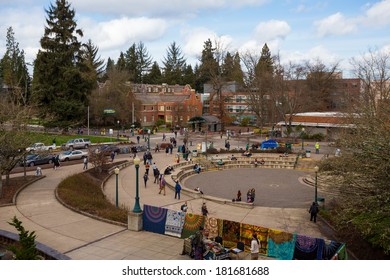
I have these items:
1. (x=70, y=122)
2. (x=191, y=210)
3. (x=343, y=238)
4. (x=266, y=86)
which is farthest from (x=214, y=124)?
(x=343, y=238)

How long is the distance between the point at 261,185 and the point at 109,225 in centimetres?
1588

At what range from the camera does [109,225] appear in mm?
16797

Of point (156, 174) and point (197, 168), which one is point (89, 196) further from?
point (197, 168)

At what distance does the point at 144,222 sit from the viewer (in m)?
16.3

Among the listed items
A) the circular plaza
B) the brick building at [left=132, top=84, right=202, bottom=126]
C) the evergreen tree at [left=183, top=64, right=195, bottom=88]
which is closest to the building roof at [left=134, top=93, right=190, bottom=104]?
the brick building at [left=132, top=84, right=202, bottom=126]

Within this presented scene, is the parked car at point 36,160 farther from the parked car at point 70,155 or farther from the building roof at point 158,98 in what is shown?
the building roof at point 158,98

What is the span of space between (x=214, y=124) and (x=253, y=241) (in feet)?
205

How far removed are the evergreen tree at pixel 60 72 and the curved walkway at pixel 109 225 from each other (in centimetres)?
3152

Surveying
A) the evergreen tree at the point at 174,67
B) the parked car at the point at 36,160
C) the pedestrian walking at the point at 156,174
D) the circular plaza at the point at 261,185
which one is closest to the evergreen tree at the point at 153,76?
the evergreen tree at the point at 174,67

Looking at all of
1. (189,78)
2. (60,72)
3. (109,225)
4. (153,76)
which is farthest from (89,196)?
(153,76)

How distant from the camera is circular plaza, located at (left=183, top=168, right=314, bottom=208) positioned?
25431 millimetres

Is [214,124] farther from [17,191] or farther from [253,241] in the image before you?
[253,241]

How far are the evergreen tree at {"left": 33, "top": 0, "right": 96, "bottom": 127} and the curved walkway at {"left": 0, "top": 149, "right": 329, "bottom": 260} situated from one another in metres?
31.5

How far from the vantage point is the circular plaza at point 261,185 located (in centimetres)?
2543
